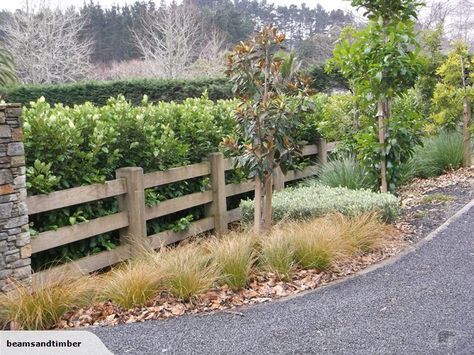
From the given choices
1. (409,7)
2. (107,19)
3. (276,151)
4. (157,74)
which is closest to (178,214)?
(276,151)

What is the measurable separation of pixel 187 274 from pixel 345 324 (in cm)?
135

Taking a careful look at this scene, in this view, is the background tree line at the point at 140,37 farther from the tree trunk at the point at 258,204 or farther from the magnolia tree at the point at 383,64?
the tree trunk at the point at 258,204

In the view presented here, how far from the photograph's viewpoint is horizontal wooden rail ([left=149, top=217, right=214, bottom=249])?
21.1 ft

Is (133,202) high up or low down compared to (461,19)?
down

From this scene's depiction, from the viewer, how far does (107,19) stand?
34875 mm

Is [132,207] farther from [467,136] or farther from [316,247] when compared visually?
[467,136]

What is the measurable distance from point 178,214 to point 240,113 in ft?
5.63

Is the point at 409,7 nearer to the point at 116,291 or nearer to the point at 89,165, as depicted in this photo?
the point at 89,165

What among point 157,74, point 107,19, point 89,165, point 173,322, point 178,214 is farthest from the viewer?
point 107,19

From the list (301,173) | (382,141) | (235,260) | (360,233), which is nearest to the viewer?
(235,260)

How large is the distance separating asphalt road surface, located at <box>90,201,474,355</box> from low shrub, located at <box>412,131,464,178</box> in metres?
5.78

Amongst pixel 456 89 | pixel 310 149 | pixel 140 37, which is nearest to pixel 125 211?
pixel 310 149

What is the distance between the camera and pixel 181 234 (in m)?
6.89

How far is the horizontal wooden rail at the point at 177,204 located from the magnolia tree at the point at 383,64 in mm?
2309
